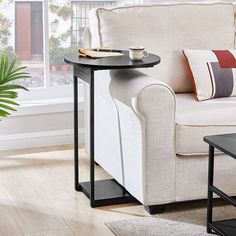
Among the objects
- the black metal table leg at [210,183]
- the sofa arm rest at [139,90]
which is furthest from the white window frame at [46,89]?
the black metal table leg at [210,183]

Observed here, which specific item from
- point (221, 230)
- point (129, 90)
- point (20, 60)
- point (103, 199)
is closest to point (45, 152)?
point (20, 60)

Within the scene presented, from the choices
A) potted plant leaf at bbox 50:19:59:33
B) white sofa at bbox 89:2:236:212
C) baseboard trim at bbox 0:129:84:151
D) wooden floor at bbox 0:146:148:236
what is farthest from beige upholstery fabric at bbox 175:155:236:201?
potted plant leaf at bbox 50:19:59:33

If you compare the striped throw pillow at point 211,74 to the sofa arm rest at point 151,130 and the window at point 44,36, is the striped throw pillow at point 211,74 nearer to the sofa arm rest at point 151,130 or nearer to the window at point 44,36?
the sofa arm rest at point 151,130

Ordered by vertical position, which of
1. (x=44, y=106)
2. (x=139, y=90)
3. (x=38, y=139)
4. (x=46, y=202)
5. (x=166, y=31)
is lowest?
(x=46, y=202)

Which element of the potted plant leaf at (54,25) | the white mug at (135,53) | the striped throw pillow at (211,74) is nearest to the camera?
the white mug at (135,53)

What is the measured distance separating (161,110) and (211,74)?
62 centimetres

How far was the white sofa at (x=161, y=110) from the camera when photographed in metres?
2.99

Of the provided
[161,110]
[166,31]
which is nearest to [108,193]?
[161,110]

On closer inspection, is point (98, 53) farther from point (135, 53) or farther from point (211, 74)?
point (211, 74)

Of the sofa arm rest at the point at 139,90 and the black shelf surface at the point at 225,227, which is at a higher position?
the sofa arm rest at the point at 139,90

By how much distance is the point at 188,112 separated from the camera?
10.2 feet

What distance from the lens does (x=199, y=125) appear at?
10.0ft

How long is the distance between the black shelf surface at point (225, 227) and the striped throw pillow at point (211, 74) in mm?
779

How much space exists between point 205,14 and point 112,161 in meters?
1.02
